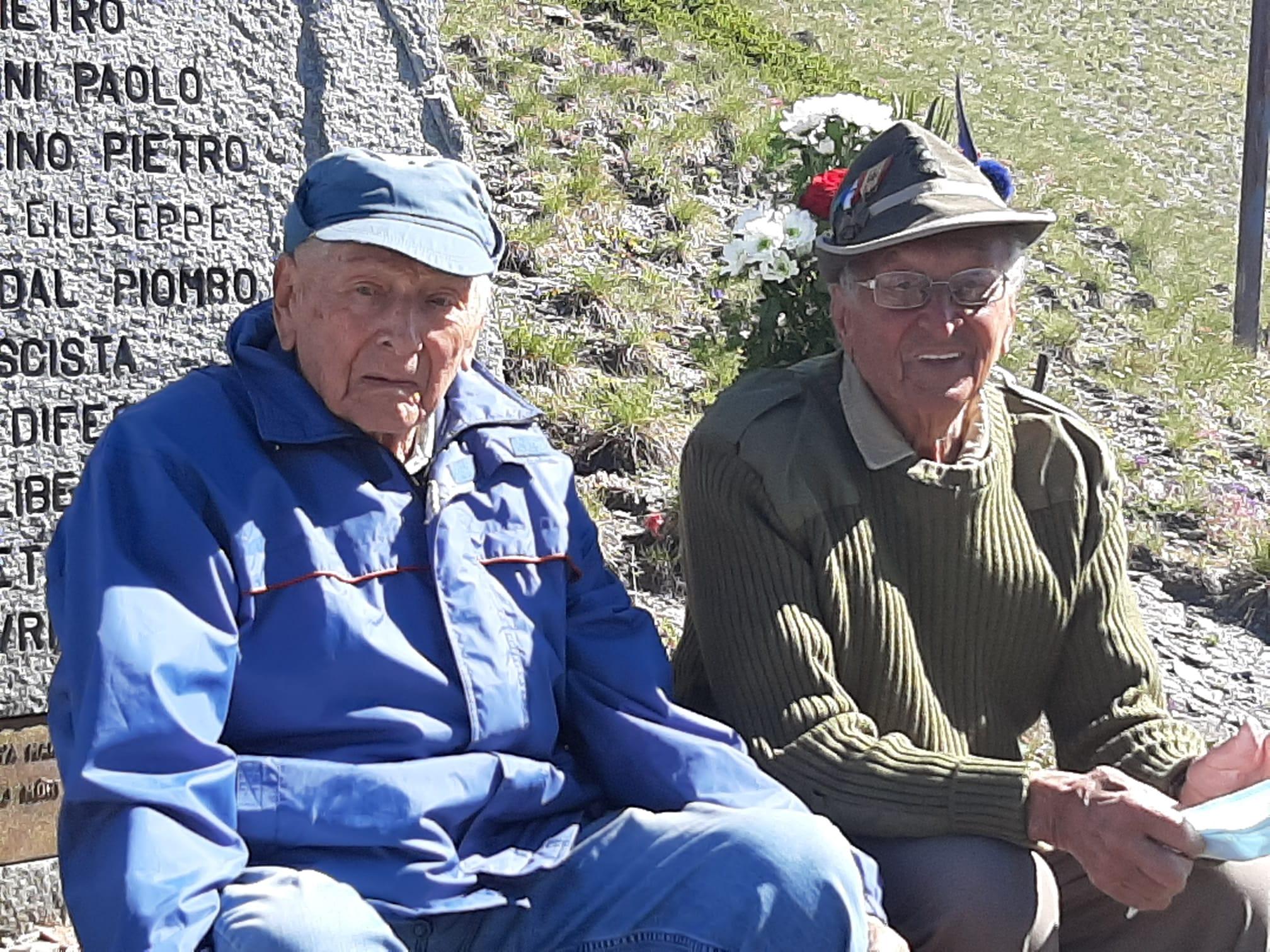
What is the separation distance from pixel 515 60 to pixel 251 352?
674cm

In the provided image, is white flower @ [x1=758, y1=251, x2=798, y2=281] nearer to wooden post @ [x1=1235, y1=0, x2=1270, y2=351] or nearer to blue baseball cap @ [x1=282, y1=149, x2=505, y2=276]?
blue baseball cap @ [x1=282, y1=149, x2=505, y2=276]

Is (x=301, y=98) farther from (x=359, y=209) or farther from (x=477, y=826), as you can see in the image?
(x=477, y=826)

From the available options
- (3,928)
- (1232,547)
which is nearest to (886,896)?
(3,928)

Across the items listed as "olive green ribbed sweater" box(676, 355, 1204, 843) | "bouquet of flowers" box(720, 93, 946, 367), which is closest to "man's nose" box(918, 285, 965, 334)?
"olive green ribbed sweater" box(676, 355, 1204, 843)

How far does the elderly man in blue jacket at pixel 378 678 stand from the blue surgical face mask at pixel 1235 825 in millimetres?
504

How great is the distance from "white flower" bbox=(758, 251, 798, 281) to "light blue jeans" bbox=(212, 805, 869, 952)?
180 centimetres

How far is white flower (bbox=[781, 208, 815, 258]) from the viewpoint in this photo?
3949 millimetres

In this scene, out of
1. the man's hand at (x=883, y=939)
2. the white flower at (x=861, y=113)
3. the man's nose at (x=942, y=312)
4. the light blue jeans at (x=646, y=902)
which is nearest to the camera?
the light blue jeans at (x=646, y=902)

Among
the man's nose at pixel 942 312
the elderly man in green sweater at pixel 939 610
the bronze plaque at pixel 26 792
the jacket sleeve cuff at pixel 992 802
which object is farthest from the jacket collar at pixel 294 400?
the bronze plaque at pixel 26 792

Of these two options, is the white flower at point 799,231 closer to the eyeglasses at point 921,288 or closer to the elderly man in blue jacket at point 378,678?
the eyeglasses at point 921,288

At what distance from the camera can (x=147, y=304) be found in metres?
3.84

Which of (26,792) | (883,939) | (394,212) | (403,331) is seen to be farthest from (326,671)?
(26,792)

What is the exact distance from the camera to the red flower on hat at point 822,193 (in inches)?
149

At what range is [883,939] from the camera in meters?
2.45
